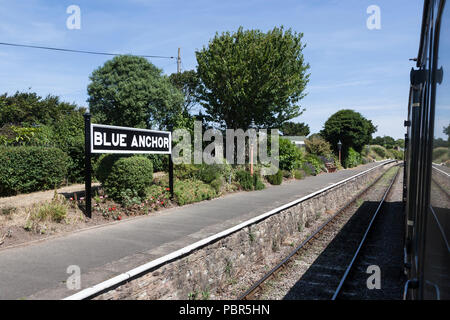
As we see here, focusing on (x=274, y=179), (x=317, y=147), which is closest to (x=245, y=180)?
(x=274, y=179)

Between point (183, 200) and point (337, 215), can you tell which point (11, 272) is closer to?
point (183, 200)

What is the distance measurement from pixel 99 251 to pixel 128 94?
1588cm

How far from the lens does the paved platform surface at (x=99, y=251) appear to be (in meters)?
4.05

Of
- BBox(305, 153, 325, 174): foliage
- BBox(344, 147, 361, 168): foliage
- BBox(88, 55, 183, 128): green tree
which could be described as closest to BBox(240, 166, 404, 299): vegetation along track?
BBox(88, 55, 183, 128): green tree

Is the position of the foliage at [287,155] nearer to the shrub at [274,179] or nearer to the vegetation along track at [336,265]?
the shrub at [274,179]

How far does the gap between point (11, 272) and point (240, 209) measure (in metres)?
6.38

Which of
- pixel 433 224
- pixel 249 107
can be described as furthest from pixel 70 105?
pixel 433 224

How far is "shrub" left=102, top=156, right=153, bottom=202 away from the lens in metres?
8.73

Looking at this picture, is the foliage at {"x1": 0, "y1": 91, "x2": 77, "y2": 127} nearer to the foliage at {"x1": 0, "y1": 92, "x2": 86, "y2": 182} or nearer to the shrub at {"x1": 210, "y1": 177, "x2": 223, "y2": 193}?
the foliage at {"x1": 0, "y1": 92, "x2": 86, "y2": 182}

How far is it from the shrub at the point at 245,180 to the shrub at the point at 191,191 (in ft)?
9.23

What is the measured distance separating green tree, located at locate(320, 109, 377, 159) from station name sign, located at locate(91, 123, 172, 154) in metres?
36.6

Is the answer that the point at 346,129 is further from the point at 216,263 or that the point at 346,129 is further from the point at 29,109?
the point at 216,263

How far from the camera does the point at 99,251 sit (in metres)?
5.52

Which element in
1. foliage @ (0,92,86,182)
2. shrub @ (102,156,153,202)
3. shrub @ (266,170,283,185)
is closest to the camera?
shrub @ (102,156,153,202)
